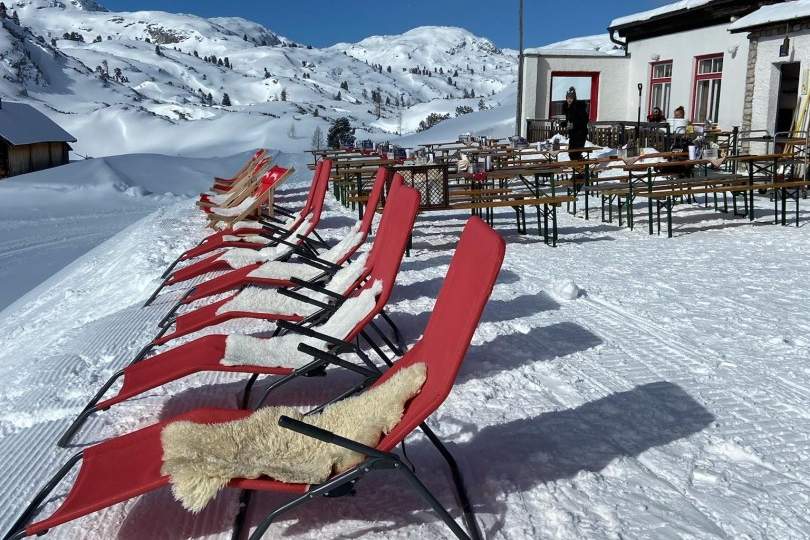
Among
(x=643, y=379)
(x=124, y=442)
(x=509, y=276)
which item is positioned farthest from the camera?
(x=509, y=276)

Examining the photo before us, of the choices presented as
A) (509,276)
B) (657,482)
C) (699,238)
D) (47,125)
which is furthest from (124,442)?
(47,125)

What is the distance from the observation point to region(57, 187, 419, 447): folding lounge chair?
2871mm

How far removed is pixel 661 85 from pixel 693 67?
4.65 feet

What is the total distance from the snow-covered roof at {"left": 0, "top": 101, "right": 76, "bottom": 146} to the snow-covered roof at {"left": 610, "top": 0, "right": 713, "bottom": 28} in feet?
81.3

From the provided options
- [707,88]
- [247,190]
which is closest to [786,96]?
[707,88]

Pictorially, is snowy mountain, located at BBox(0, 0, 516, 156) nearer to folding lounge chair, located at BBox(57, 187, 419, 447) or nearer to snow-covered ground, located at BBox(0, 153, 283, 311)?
snow-covered ground, located at BBox(0, 153, 283, 311)

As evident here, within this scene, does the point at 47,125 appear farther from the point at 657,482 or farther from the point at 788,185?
the point at 657,482

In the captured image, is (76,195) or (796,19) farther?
(76,195)

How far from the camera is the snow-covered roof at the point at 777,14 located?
1091 cm

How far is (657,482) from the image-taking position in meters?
2.69

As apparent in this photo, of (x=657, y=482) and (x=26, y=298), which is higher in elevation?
(x=657, y=482)

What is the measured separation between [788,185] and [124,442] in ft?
23.5

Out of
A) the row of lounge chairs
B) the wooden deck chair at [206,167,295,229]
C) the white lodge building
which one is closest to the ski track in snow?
the row of lounge chairs

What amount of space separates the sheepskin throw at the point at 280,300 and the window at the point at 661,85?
1394cm
